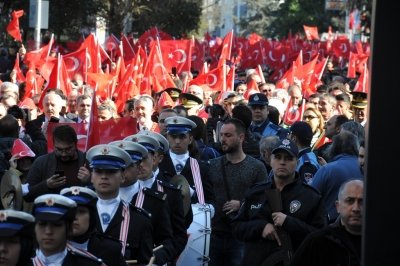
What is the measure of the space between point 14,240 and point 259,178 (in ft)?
16.2

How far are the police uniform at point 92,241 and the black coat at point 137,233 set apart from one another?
770mm

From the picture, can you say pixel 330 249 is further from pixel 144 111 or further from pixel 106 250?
pixel 144 111

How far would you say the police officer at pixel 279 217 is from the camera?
291 inches

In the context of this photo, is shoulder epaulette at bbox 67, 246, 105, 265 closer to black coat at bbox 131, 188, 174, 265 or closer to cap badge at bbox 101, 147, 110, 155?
cap badge at bbox 101, 147, 110, 155

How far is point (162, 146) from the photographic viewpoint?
8875 mm

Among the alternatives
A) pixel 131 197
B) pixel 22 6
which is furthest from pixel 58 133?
pixel 22 6

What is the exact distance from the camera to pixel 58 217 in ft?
17.2

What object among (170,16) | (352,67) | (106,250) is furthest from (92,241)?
(170,16)

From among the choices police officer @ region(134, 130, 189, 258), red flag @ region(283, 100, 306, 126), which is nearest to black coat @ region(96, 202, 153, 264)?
police officer @ region(134, 130, 189, 258)

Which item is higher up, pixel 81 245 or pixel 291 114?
pixel 291 114

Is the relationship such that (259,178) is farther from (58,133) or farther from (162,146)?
(58,133)

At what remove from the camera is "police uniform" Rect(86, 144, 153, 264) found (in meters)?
6.77

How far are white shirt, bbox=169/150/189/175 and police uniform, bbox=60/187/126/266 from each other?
3.70 metres

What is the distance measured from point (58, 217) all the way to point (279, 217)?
243cm
